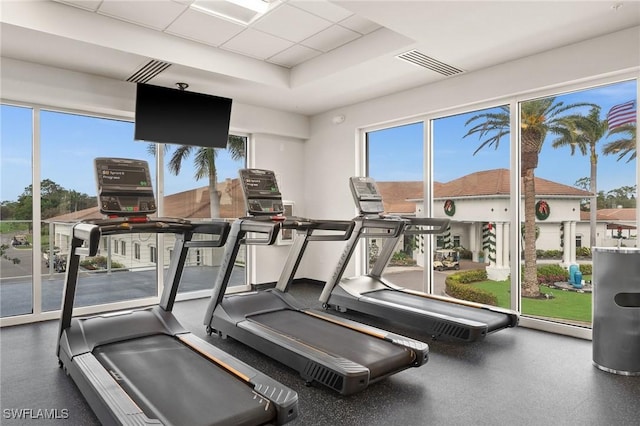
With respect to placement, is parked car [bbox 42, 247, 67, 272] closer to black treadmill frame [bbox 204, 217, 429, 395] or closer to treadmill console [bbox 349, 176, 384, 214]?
black treadmill frame [bbox 204, 217, 429, 395]

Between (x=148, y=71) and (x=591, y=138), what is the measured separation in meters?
5.04

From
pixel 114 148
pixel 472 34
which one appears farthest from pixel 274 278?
pixel 472 34

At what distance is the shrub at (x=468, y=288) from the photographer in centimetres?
542

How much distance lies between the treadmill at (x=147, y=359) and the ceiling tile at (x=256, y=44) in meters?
1.86

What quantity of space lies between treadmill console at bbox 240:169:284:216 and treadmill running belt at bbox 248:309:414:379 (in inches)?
42.8

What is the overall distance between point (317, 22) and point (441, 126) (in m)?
2.39

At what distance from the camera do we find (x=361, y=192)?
5113mm

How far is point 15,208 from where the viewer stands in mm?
4742

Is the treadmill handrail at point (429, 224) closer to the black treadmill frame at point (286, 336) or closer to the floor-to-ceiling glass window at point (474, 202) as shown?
the floor-to-ceiling glass window at point (474, 202)

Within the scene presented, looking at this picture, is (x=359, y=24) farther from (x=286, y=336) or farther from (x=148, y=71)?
(x=286, y=336)

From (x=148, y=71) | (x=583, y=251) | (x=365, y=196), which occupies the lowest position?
(x=583, y=251)

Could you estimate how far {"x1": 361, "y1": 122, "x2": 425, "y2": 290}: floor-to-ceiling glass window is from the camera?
5.90 metres

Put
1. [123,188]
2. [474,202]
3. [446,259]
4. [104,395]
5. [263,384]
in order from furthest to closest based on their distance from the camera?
[446,259] → [474,202] → [123,188] → [263,384] → [104,395]

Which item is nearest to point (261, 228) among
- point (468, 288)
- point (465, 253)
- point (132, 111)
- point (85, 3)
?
point (85, 3)
